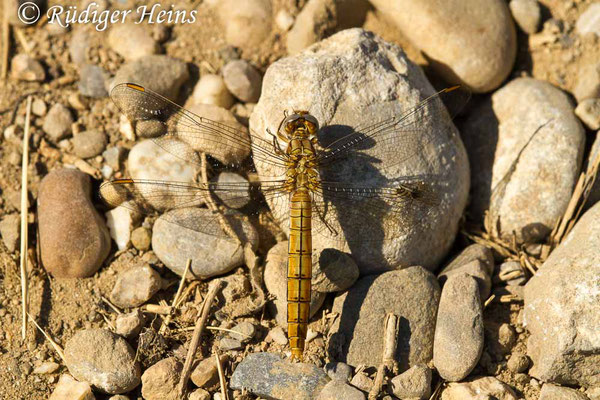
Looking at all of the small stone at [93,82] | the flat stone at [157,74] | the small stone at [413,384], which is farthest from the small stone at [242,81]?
the small stone at [413,384]

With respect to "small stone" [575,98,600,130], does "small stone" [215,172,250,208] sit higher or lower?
lower

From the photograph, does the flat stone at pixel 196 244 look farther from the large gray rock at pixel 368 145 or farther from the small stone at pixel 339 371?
the small stone at pixel 339 371

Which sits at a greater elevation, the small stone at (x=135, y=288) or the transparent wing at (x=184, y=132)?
the transparent wing at (x=184, y=132)

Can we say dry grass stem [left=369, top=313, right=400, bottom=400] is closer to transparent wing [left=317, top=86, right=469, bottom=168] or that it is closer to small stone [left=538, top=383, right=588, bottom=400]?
small stone [left=538, top=383, right=588, bottom=400]

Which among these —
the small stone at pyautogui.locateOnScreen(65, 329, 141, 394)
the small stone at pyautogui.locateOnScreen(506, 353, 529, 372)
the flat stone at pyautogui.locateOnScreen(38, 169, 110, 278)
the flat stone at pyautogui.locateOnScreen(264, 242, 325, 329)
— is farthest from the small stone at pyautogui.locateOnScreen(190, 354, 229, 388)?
the small stone at pyautogui.locateOnScreen(506, 353, 529, 372)

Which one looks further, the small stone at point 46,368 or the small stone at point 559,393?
the small stone at point 46,368

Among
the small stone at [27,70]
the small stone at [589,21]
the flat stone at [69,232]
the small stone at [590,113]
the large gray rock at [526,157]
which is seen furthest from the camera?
the small stone at [589,21]

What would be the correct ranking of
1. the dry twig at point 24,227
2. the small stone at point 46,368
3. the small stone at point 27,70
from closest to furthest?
the small stone at point 46,368 → the dry twig at point 24,227 → the small stone at point 27,70
